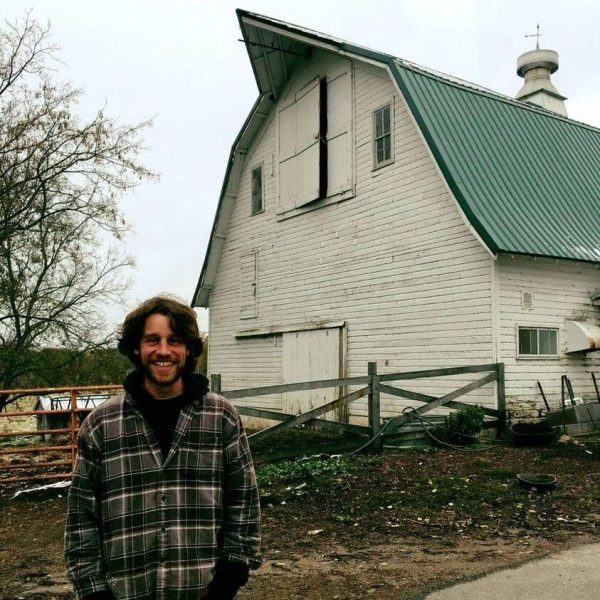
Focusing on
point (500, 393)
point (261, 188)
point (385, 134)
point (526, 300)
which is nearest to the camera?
point (500, 393)

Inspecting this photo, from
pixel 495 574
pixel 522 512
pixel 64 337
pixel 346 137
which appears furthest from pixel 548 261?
pixel 64 337

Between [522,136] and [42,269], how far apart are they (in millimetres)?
13412

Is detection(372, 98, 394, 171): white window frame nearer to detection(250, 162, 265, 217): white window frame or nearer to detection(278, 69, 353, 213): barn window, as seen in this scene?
detection(278, 69, 353, 213): barn window

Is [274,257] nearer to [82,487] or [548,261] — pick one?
[548,261]

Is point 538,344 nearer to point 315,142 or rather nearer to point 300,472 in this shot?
point 300,472

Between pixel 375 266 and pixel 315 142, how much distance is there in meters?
3.65

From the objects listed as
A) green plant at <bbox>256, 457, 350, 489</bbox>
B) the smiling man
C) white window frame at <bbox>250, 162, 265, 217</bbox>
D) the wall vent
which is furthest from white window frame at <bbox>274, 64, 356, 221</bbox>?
the smiling man

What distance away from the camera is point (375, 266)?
14.5m

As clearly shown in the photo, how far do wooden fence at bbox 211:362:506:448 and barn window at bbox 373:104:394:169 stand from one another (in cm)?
493

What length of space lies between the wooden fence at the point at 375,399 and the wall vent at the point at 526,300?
3.96 ft

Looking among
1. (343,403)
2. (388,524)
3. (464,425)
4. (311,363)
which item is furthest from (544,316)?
(388,524)

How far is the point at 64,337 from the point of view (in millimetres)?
19172

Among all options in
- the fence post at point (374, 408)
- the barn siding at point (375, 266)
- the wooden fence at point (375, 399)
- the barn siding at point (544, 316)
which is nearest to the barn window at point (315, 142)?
the barn siding at point (375, 266)

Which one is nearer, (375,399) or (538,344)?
(375,399)
